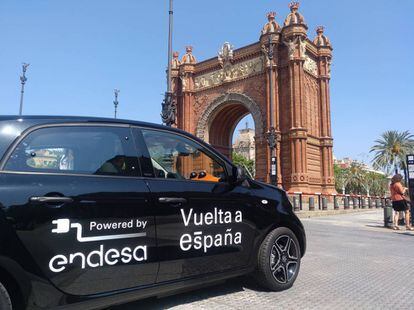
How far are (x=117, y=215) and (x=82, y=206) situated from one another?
0.29 m

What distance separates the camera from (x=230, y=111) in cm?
4006

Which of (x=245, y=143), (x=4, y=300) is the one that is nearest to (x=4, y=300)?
(x=4, y=300)

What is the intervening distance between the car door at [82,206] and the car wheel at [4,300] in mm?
235

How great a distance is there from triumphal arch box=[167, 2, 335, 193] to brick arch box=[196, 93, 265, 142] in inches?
3.6

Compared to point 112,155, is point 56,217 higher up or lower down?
lower down

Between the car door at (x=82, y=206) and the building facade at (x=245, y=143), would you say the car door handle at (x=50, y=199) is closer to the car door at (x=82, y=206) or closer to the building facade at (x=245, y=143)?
the car door at (x=82, y=206)

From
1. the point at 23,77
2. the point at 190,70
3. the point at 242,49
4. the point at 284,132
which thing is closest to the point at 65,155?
the point at 23,77

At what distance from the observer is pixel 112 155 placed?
10.2 feet

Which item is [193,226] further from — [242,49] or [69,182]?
[242,49]

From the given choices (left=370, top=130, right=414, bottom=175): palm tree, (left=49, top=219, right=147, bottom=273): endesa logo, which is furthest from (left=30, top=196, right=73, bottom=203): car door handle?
(left=370, top=130, right=414, bottom=175): palm tree

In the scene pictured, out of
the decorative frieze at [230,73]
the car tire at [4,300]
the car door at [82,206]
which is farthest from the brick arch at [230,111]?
the car tire at [4,300]

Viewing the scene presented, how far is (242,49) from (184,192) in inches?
1370

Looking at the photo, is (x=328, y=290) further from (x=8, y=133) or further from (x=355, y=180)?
(x=355, y=180)

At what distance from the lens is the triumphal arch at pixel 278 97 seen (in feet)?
104
